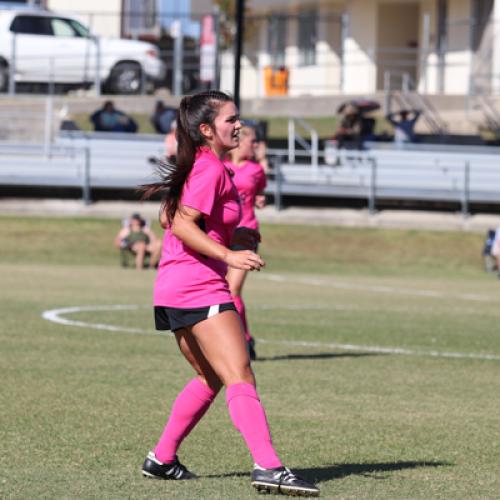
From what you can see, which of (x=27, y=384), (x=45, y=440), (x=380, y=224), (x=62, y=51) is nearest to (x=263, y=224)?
(x=380, y=224)

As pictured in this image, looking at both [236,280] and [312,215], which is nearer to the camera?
[236,280]

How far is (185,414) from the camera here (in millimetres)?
6621

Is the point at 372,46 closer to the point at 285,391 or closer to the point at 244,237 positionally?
the point at 285,391

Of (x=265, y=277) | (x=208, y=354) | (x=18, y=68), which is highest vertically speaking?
(x=18, y=68)

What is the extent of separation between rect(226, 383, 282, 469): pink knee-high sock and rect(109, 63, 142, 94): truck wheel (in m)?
37.0

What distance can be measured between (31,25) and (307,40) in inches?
586

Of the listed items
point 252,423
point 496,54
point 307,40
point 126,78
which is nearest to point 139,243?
point 126,78

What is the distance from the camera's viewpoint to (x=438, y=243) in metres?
28.7

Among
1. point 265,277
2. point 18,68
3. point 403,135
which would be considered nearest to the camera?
point 265,277

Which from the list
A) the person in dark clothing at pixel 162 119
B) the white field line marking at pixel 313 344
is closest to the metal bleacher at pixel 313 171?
the person in dark clothing at pixel 162 119

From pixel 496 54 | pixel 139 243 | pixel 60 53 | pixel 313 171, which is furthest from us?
pixel 496 54

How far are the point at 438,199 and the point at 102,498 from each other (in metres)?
25.1

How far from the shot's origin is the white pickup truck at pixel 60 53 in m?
41.2

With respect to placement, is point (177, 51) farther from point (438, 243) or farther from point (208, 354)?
point (208, 354)
